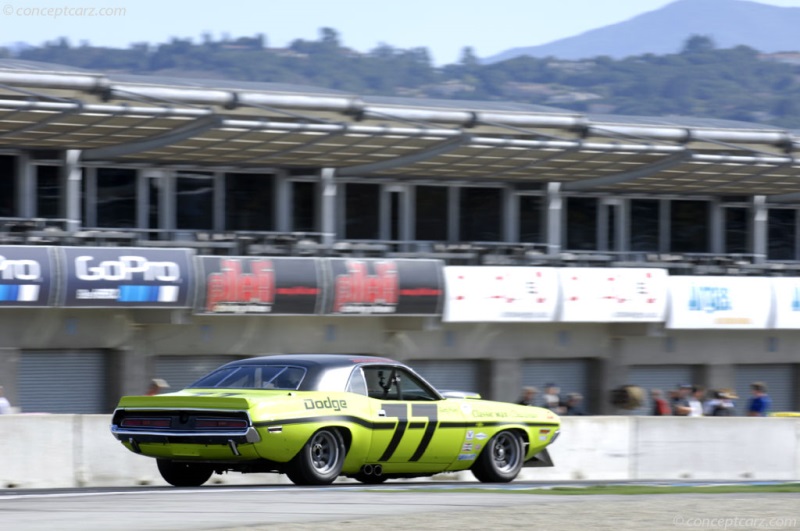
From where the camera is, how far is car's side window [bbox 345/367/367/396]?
46.3 ft

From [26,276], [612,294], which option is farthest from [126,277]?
[612,294]

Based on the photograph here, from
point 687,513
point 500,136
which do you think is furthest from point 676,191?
point 687,513

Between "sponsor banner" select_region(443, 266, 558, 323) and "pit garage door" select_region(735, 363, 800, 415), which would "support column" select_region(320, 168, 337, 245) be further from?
"pit garage door" select_region(735, 363, 800, 415)

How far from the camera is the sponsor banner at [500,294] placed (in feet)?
100

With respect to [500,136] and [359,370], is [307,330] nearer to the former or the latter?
[500,136]

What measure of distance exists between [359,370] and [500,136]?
57.8 feet

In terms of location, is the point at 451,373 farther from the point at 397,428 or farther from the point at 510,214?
the point at 397,428

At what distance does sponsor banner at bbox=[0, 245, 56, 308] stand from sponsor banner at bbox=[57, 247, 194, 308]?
0.29 meters

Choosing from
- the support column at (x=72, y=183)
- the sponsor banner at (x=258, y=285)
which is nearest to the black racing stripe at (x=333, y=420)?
the sponsor banner at (x=258, y=285)

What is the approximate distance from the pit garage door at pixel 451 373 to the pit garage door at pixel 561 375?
51.5 inches

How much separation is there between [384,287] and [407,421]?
15.1m

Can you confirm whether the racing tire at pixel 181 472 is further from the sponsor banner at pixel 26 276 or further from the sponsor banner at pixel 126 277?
the sponsor banner at pixel 126 277

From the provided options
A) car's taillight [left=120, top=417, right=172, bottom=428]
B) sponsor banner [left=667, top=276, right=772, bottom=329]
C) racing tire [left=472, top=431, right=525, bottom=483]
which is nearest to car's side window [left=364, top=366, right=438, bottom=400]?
racing tire [left=472, top=431, right=525, bottom=483]

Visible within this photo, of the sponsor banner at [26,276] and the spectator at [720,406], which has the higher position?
the sponsor banner at [26,276]
